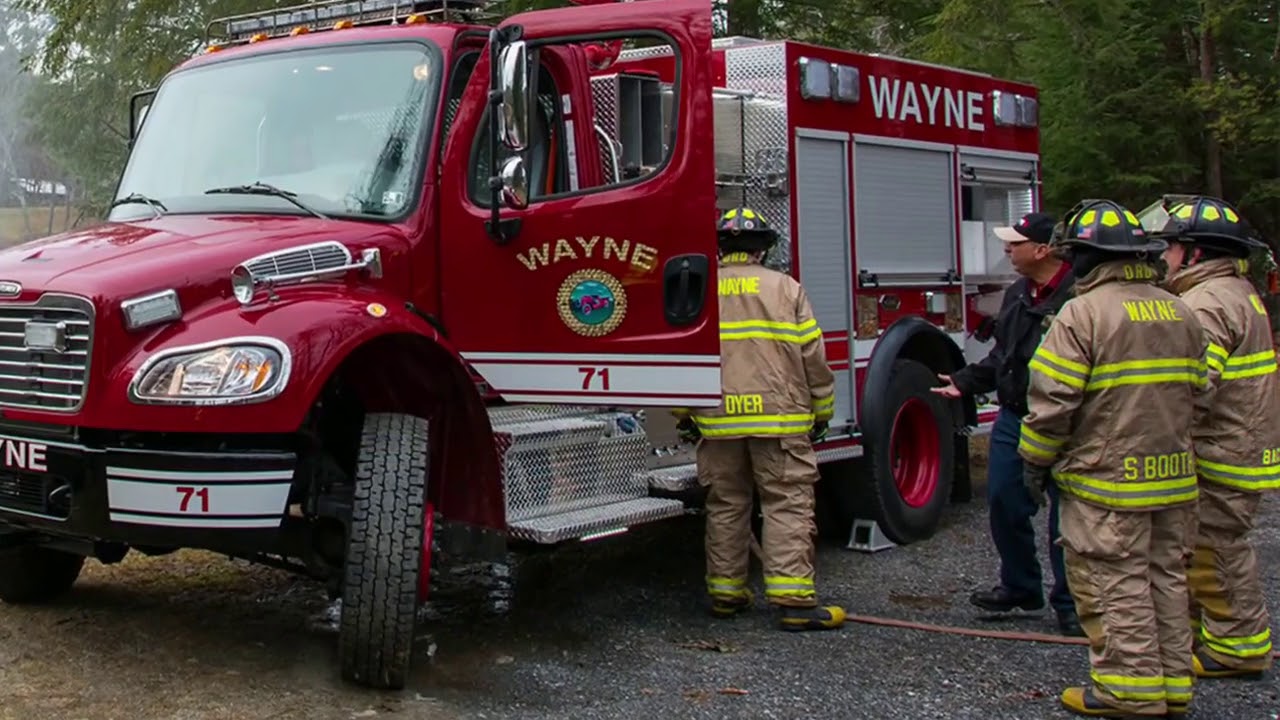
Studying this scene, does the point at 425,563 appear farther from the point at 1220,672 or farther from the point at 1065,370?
the point at 1220,672

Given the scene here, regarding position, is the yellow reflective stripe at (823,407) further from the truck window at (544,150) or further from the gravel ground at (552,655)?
the truck window at (544,150)

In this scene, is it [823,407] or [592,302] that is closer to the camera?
[592,302]

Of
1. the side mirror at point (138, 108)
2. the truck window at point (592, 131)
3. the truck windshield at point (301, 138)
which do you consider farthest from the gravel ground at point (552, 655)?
the side mirror at point (138, 108)

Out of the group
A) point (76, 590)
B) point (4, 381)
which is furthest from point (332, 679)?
point (76, 590)

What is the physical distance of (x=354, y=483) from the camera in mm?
4617

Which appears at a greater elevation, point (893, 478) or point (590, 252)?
point (590, 252)

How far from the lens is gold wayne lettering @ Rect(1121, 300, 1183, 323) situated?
447 cm

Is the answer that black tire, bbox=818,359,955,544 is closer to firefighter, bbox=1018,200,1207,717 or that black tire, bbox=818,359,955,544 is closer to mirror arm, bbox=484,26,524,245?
firefighter, bbox=1018,200,1207,717

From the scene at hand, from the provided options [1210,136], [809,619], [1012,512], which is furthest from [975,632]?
[1210,136]

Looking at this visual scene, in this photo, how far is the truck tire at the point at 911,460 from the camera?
712 centimetres

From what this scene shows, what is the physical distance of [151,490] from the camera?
4.16 metres

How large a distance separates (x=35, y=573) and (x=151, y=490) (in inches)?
77.3

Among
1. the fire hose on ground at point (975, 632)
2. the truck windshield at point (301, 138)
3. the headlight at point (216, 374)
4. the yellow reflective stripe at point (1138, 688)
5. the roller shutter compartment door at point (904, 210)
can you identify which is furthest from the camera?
the roller shutter compartment door at point (904, 210)

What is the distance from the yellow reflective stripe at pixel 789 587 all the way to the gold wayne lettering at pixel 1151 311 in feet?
6.05
